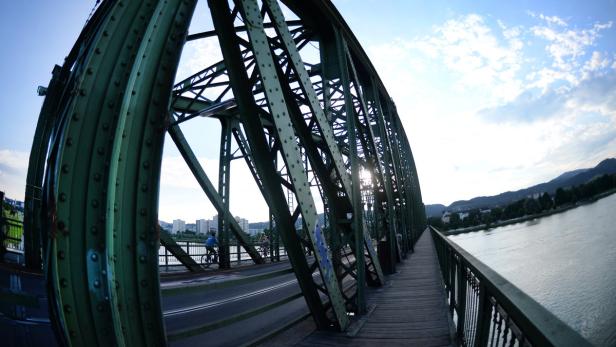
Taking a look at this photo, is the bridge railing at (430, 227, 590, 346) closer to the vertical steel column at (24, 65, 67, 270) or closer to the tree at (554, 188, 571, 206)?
the vertical steel column at (24, 65, 67, 270)

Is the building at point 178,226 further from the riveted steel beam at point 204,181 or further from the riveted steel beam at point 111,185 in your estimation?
the riveted steel beam at point 111,185

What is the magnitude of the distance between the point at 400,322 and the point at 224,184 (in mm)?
10570

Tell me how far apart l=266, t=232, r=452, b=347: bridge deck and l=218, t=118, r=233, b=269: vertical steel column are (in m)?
8.23

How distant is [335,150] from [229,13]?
2.52 meters

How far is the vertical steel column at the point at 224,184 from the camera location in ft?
42.2

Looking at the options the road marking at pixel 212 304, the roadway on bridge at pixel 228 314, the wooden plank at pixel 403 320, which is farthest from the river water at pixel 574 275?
the road marking at pixel 212 304

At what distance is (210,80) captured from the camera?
9539mm

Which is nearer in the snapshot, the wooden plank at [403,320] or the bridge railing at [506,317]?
the bridge railing at [506,317]

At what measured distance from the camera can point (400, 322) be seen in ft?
14.9

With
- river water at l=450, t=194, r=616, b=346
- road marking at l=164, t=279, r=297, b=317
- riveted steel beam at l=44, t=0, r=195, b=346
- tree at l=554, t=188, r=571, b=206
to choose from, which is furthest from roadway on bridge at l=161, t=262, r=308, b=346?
tree at l=554, t=188, r=571, b=206

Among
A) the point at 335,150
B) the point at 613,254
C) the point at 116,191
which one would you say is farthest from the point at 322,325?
the point at 613,254

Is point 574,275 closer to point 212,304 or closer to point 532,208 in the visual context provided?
point 212,304

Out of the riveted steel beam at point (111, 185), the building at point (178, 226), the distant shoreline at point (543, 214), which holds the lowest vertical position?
the distant shoreline at point (543, 214)

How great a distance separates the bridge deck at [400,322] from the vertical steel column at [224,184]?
8.23m
